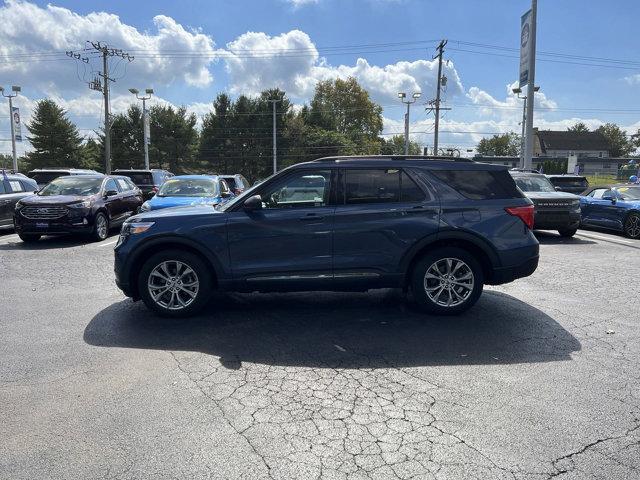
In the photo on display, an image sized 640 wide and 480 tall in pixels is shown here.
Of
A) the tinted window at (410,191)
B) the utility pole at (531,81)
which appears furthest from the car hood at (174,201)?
the utility pole at (531,81)

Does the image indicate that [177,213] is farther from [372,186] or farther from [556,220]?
[556,220]

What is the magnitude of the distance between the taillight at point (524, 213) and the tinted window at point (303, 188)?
2.18 meters

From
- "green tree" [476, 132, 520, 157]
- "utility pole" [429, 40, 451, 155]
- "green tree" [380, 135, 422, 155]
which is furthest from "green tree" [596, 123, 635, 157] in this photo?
"utility pole" [429, 40, 451, 155]

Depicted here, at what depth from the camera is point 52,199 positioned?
38.6 ft

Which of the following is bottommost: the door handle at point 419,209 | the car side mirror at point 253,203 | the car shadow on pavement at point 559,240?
the car shadow on pavement at point 559,240

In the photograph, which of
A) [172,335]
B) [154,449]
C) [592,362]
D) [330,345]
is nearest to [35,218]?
[172,335]

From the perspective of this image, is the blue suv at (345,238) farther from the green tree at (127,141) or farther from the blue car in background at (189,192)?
the green tree at (127,141)

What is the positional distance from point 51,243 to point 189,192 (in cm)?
353

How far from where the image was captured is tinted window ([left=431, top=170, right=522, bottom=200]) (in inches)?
228

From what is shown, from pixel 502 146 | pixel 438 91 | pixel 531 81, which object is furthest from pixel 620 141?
pixel 531 81

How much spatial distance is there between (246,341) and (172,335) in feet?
2.72

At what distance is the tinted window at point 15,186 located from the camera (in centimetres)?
1397

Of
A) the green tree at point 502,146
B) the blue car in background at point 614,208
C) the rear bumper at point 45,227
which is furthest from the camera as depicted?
the green tree at point 502,146

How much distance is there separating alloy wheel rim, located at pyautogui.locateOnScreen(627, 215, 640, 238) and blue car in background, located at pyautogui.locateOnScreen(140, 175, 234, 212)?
11.0 metres
